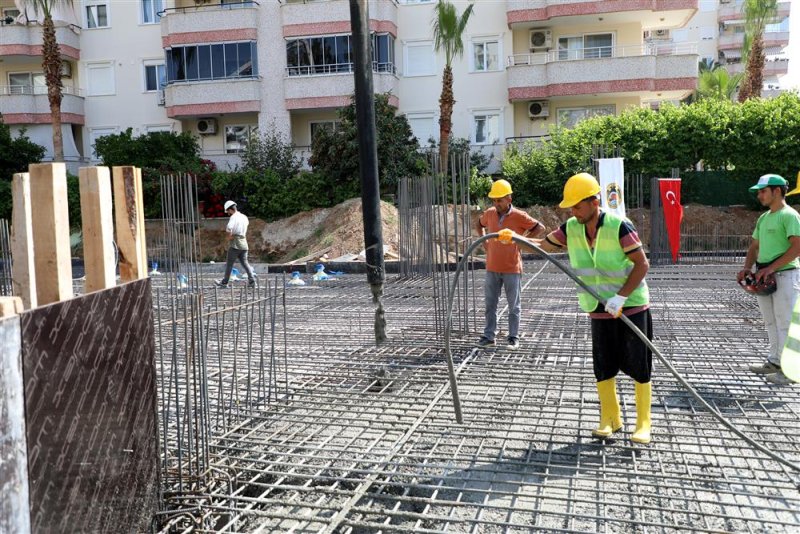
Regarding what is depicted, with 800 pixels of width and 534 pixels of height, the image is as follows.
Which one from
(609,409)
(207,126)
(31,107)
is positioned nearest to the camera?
(609,409)

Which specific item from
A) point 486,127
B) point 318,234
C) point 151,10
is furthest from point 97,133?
point 486,127

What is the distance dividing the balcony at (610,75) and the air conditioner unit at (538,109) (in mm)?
747

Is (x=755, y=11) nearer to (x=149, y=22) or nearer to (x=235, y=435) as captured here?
(x=149, y=22)

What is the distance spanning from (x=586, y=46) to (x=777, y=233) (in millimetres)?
21947

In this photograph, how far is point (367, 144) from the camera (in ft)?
20.7

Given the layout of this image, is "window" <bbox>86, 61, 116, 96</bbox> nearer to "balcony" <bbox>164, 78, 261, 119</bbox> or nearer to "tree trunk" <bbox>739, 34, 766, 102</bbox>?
"balcony" <bbox>164, 78, 261, 119</bbox>

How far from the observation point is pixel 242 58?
2655cm

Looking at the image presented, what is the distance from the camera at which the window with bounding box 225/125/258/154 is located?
27.4m

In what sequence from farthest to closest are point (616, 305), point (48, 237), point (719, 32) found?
point (719, 32) → point (616, 305) → point (48, 237)

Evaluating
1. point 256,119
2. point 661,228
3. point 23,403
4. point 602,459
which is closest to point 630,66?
point 661,228

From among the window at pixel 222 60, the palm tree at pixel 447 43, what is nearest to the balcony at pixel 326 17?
the window at pixel 222 60

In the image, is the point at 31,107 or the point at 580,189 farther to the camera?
the point at 31,107

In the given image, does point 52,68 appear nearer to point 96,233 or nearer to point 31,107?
point 31,107

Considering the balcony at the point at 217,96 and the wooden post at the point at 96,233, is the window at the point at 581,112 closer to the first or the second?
the balcony at the point at 217,96
